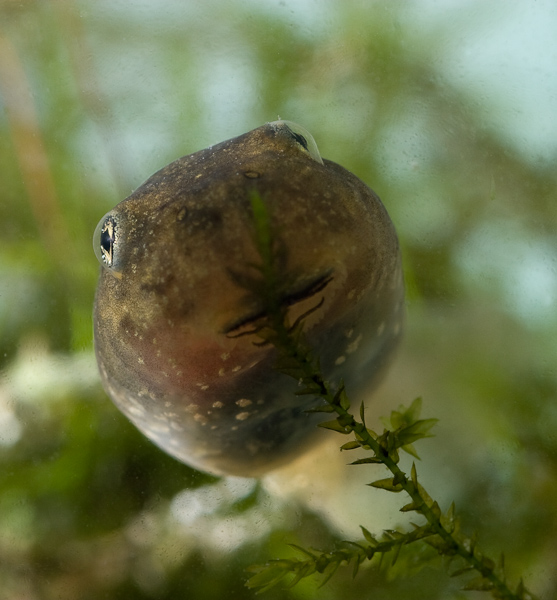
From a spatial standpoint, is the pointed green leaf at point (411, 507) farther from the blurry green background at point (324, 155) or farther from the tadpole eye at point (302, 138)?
the tadpole eye at point (302, 138)

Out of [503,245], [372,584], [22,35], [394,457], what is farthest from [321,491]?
[22,35]

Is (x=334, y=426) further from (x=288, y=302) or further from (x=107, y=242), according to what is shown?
(x=107, y=242)

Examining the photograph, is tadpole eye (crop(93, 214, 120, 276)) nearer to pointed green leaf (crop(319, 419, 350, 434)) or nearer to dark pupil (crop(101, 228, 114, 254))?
dark pupil (crop(101, 228, 114, 254))

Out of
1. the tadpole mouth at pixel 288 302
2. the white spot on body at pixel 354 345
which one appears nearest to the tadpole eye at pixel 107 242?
Result: the tadpole mouth at pixel 288 302

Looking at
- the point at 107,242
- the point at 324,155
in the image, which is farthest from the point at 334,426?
the point at 324,155

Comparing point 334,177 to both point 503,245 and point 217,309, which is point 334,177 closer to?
point 217,309

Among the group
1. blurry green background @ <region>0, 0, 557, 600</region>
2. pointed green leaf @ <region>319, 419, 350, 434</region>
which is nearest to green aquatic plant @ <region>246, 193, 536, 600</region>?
pointed green leaf @ <region>319, 419, 350, 434</region>
